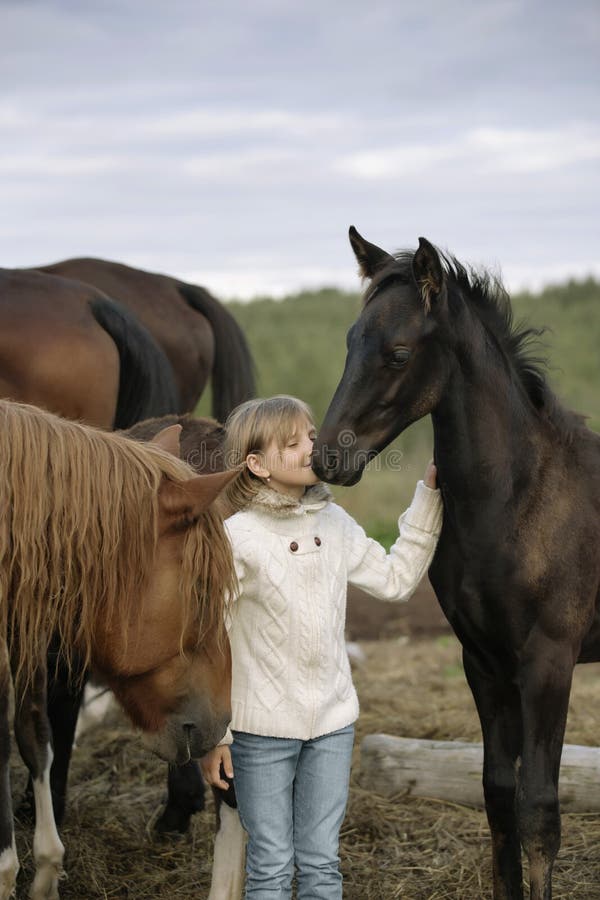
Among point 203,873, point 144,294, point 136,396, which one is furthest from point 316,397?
point 203,873

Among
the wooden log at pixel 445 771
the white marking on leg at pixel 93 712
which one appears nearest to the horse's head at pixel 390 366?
the wooden log at pixel 445 771

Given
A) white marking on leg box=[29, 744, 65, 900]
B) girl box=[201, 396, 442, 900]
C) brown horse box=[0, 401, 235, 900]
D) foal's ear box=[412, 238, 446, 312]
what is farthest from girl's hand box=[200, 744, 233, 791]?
foal's ear box=[412, 238, 446, 312]

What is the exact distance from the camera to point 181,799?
13.9 ft

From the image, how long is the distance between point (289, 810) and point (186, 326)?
14.9 ft

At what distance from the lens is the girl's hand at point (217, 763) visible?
280 centimetres

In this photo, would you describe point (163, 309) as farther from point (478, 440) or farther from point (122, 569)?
point (122, 569)

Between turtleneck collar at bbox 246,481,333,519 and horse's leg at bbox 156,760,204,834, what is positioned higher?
turtleneck collar at bbox 246,481,333,519

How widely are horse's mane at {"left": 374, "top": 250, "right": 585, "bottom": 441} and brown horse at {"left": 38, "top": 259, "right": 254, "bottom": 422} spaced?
3.73m

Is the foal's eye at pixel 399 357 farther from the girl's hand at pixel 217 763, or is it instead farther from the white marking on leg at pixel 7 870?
the white marking on leg at pixel 7 870

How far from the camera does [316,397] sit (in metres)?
20.0

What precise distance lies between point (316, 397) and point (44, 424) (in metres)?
17.5

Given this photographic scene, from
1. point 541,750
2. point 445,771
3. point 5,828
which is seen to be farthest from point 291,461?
point 445,771

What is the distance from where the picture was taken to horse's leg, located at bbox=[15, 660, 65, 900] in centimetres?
364

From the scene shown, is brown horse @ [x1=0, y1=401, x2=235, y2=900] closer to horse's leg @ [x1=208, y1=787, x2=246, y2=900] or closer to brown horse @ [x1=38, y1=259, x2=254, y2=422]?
horse's leg @ [x1=208, y1=787, x2=246, y2=900]
